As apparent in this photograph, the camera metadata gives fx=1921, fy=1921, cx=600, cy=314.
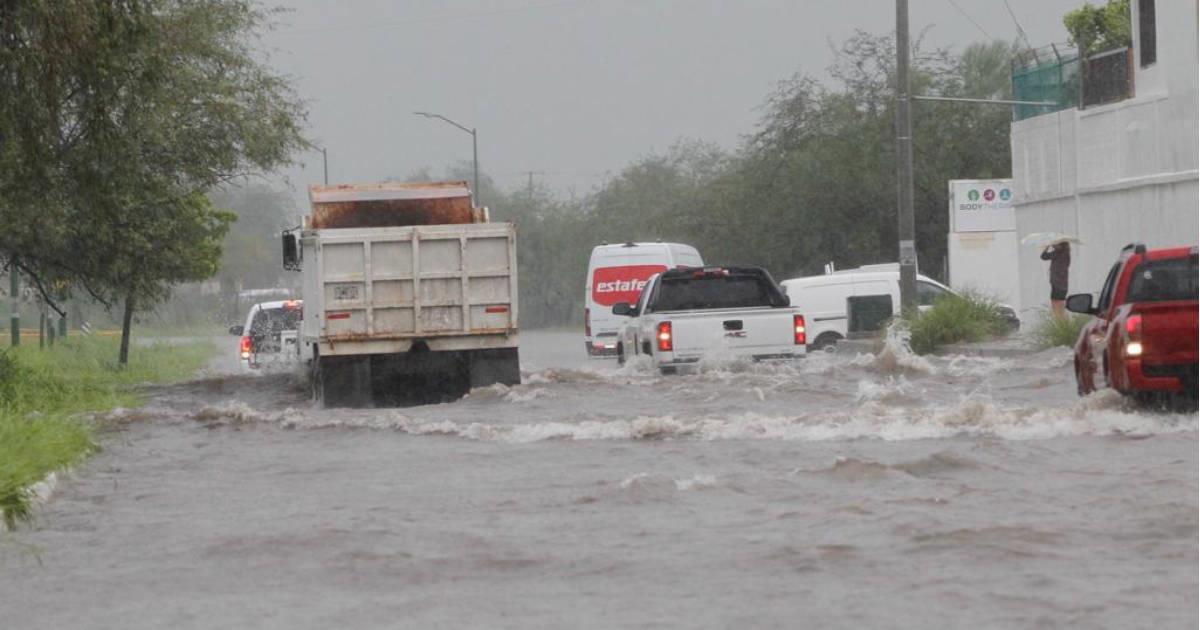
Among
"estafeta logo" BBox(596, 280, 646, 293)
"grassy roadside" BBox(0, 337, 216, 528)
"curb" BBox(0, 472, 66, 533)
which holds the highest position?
"estafeta logo" BBox(596, 280, 646, 293)

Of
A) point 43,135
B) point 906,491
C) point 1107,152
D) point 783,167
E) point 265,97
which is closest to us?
point 906,491

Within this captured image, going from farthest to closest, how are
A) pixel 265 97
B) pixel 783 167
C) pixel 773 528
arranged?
pixel 783 167 → pixel 265 97 → pixel 773 528

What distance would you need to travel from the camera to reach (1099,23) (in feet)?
186

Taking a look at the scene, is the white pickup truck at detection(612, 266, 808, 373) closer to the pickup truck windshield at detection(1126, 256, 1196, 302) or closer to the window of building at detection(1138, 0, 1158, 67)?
the pickup truck windshield at detection(1126, 256, 1196, 302)

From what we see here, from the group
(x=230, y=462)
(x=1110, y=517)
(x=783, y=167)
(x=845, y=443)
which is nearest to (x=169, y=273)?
(x=230, y=462)

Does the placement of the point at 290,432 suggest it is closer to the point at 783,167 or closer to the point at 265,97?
the point at 265,97

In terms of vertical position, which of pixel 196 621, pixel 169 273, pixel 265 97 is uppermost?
pixel 265 97

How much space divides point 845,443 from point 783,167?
41.9m

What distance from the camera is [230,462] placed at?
15.6 meters

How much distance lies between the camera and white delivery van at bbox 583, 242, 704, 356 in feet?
112

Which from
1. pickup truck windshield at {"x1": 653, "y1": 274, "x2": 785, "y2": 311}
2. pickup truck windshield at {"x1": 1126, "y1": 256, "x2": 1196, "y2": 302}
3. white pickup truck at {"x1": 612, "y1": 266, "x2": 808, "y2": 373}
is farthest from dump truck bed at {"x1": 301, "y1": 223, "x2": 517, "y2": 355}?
pickup truck windshield at {"x1": 1126, "y1": 256, "x2": 1196, "y2": 302}

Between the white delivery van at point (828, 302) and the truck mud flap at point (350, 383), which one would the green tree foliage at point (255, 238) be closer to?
the white delivery van at point (828, 302)

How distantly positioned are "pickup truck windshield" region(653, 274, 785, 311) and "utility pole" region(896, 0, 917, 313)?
656cm

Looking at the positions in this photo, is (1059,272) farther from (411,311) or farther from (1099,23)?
(1099,23)
